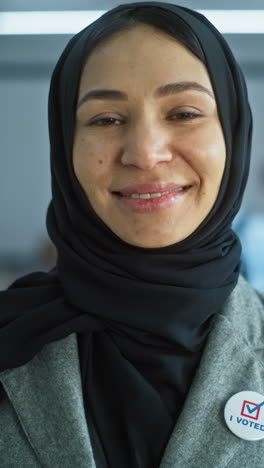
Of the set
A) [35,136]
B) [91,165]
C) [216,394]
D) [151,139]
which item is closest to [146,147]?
[151,139]

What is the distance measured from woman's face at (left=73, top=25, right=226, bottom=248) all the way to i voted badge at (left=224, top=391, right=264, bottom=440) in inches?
12.8

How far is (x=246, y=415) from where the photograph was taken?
3.17 feet

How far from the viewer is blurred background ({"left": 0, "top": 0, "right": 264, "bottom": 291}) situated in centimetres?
259

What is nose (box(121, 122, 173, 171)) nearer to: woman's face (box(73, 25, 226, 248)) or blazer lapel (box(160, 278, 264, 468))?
woman's face (box(73, 25, 226, 248))

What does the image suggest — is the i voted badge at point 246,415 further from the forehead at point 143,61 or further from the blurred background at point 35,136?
the blurred background at point 35,136

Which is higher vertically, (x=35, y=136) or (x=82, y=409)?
(x=35, y=136)

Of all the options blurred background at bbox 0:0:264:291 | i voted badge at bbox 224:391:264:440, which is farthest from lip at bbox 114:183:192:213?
blurred background at bbox 0:0:264:291

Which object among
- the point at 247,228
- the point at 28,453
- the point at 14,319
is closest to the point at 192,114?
the point at 14,319

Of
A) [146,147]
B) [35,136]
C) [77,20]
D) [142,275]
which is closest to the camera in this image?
[146,147]

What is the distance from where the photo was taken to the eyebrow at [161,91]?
3.14ft

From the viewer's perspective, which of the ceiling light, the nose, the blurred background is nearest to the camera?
the nose

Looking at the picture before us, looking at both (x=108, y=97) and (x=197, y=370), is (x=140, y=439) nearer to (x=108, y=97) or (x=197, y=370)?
(x=197, y=370)

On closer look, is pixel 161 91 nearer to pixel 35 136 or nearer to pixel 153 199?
pixel 153 199

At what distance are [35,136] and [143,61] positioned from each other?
2257 mm
